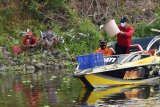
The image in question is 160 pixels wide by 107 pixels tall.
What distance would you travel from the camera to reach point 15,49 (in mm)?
27062

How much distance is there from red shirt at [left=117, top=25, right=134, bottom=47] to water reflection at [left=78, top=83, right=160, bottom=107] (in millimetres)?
1682

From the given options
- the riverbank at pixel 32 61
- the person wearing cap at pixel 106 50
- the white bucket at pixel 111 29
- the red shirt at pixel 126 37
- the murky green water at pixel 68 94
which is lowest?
the riverbank at pixel 32 61

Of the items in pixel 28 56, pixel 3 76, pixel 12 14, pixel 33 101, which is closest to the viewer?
pixel 33 101

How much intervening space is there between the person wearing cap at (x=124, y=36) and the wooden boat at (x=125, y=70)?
28 cm

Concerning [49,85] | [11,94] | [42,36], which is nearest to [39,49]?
[42,36]

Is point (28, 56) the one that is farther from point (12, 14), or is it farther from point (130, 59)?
point (130, 59)

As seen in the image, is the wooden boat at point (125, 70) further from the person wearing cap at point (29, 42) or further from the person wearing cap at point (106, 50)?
the person wearing cap at point (29, 42)

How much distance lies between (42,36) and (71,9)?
386cm

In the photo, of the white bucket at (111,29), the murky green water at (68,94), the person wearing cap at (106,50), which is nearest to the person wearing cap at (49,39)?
the murky green water at (68,94)

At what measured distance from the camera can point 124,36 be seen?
18.0 metres

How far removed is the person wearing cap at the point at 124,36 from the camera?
17.9m

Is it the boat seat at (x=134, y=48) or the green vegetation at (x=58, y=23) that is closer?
the boat seat at (x=134, y=48)

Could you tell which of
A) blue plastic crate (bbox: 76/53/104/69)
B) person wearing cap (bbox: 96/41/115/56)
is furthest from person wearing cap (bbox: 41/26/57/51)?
blue plastic crate (bbox: 76/53/104/69)

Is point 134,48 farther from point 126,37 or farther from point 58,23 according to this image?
point 58,23
